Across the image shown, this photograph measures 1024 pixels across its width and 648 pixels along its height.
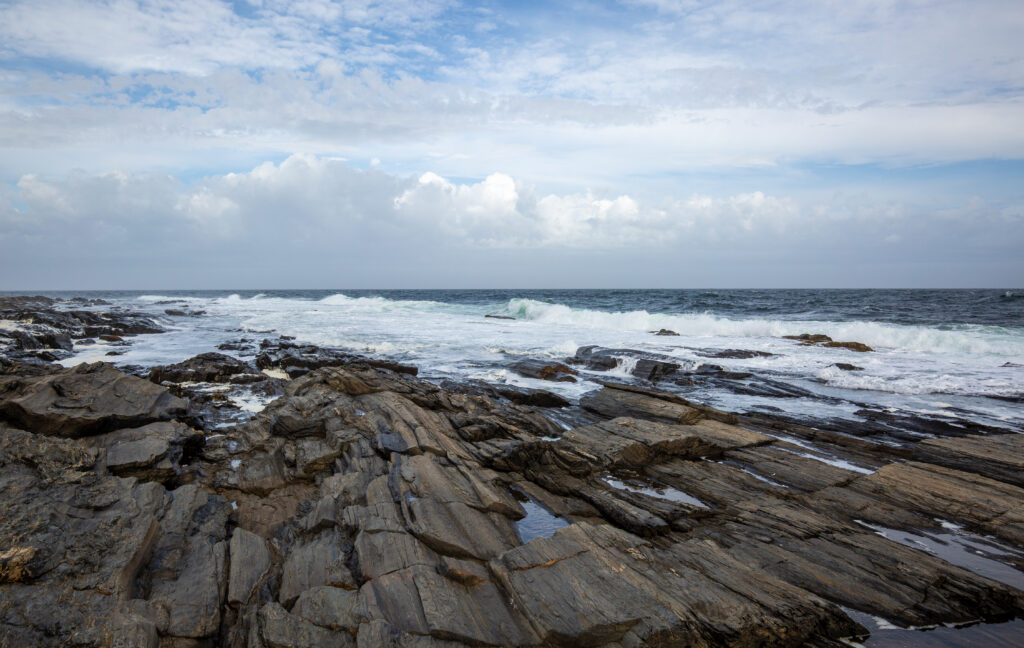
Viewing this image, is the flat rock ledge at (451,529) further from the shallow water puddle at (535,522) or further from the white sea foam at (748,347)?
the white sea foam at (748,347)

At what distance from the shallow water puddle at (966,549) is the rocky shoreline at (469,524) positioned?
4cm

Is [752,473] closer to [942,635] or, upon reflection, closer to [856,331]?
[942,635]

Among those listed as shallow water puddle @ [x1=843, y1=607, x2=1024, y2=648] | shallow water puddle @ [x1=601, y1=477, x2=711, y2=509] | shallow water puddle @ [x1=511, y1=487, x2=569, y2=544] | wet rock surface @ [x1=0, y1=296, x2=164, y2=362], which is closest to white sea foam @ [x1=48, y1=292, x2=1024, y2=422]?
wet rock surface @ [x1=0, y1=296, x2=164, y2=362]

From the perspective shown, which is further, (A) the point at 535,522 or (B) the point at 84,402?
(B) the point at 84,402

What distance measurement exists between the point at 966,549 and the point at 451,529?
6.03 metres

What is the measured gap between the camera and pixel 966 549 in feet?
18.8

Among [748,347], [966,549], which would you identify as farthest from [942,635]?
[748,347]

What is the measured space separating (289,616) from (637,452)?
5.63m

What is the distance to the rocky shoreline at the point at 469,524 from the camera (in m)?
4.07

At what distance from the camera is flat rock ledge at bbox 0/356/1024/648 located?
4047 mm

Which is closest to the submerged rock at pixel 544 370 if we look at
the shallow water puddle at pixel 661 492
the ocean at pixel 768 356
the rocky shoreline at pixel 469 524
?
the ocean at pixel 768 356

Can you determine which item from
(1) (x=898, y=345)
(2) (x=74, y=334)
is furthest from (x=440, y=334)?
(1) (x=898, y=345)

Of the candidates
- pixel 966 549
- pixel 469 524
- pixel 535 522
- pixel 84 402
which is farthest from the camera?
pixel 84 402

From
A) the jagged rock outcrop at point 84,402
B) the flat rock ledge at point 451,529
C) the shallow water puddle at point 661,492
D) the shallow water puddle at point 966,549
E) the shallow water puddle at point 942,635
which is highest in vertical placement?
the jagged rock outcrop at point 84,402
